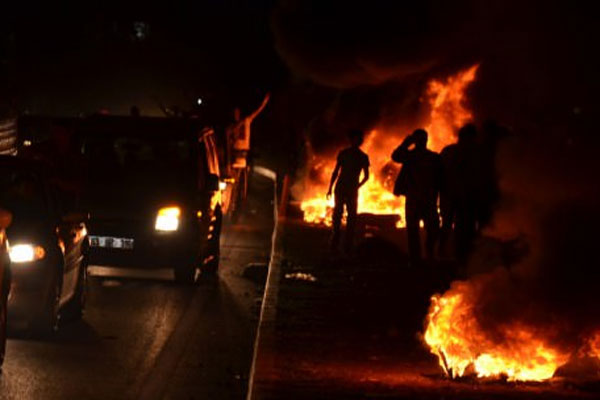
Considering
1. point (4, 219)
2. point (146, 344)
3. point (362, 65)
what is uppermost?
point (362, 65)

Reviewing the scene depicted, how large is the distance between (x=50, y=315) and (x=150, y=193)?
196 inches

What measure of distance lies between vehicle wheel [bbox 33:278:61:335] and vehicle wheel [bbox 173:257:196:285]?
441 centimetres

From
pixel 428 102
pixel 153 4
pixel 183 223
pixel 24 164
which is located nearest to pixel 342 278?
pixel 183 223

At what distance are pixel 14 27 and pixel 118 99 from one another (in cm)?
755

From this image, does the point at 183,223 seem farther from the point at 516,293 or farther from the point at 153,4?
the point at 153,4

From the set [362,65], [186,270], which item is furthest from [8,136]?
[186,270]

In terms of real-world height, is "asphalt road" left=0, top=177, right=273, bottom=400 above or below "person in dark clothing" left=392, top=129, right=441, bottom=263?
below

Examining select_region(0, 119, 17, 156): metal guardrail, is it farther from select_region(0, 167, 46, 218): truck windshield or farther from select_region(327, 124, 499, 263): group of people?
select_region(0, 167, 46, 218): truck windshield

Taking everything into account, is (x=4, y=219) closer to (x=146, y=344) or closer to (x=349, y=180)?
(x=146, y=344)

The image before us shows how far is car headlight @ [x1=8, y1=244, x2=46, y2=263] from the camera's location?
414 inches

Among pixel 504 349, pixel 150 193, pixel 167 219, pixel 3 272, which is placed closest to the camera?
pixel 504 349

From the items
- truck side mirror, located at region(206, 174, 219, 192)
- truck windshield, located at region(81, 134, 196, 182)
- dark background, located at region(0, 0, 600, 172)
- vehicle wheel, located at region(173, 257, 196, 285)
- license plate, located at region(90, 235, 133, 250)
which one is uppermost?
dark background, located at region(0, 0, 600, 172)

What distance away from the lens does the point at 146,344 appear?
11.1 m

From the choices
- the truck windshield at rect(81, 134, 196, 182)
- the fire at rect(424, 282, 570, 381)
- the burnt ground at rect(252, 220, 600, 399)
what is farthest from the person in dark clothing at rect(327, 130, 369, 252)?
the fire at rect(424, 282, 570, 381)
